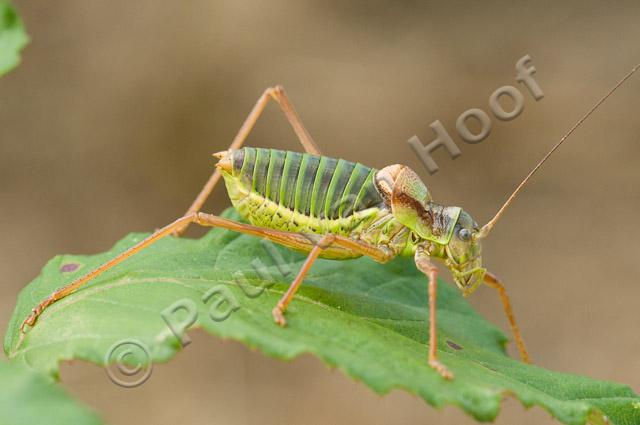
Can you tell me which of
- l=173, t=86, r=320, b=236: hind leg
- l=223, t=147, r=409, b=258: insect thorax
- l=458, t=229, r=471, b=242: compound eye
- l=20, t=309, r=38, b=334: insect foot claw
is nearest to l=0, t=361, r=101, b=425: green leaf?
l=20, t=309, r=38, b=334: insect foot claw

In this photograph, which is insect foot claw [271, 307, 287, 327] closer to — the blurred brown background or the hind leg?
the hind leg

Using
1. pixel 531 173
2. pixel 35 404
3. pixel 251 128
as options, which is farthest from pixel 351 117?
pixel 35 404

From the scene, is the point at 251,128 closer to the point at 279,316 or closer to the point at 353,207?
the point at 353,207

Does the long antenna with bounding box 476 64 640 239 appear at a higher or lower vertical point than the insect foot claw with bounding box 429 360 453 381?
higher

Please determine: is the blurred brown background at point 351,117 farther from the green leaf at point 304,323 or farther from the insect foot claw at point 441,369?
the insect foot claw at point 441,369

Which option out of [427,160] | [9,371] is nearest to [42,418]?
[9,371]

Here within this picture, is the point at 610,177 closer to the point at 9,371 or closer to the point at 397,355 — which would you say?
the point at 397,355
